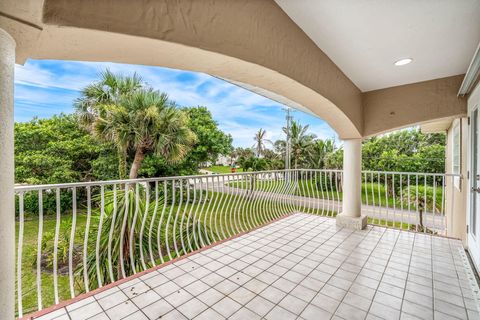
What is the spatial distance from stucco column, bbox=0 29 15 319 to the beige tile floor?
1203mm

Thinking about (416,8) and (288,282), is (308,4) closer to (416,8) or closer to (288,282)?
(416,8)

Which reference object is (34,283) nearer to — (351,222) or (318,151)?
(351,222)

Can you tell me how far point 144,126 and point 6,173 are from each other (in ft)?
20.4

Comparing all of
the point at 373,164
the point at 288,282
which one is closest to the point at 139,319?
the point at 288,282

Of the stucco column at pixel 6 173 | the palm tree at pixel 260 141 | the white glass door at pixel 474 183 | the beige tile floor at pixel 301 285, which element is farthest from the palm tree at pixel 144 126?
the palm tree at pixel 260 141

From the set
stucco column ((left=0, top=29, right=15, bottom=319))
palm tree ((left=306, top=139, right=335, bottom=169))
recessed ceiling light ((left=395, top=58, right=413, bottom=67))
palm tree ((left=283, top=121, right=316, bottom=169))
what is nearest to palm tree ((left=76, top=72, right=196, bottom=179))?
recessed ceiling light ((left=395, top=58, right=413, bottom=67))

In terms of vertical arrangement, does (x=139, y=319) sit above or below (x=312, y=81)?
below

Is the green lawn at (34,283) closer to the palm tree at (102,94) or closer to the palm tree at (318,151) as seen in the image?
the palm tree at (102,94)

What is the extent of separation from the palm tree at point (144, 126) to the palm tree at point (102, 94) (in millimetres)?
663

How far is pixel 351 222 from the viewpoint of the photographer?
409cm

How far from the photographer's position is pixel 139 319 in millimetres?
1808

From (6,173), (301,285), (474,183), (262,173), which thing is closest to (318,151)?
(262,173)

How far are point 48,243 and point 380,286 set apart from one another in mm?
7182

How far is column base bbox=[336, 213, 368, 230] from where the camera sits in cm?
404
